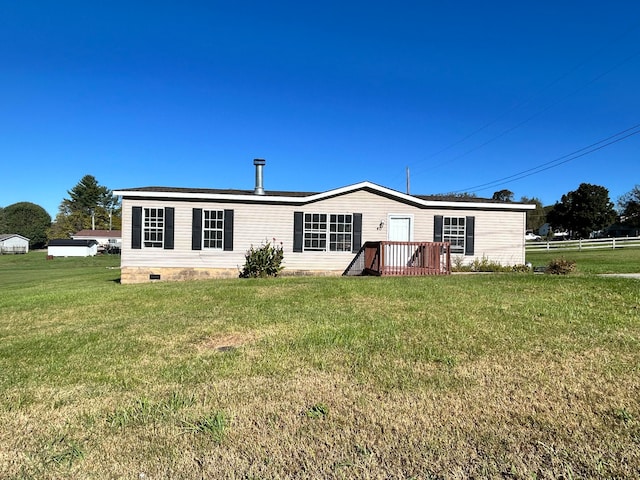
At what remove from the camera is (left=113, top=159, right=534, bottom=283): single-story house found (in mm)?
13164

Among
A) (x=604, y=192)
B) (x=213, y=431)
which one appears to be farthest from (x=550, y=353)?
(x=604, y=192)

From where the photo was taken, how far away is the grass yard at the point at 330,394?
239cm

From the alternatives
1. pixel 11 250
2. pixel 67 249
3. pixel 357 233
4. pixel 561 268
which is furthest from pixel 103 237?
pixel 561 268

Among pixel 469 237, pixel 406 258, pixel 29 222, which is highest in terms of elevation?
pixel 29 222

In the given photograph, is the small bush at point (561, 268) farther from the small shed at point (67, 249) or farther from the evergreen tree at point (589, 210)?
the evergreen tree at point (589, 210)

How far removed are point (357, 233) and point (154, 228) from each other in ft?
22.3

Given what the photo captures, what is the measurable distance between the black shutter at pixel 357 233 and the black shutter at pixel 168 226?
609 cm

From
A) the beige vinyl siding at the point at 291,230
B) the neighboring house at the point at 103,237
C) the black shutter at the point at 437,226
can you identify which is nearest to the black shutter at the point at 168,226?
the beige vinyl siding at the point at 291,230

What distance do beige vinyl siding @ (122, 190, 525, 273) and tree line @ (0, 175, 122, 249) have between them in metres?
67.7

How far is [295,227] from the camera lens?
13.7 m

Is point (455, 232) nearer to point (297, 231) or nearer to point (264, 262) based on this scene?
point (297, 231)

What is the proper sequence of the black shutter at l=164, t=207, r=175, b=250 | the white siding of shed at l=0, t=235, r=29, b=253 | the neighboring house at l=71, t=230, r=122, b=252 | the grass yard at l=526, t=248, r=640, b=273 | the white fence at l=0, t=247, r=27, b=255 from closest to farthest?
the black shutter at l=164, t=207, r=175, b=250
the grass yard at l=526, t=248, r=640, b=273
the white fence at l=0, t=247, r=27, b=255
the white siding of shed at l=0, t=235, r=29, b=253
the neighboring house at l=71, t=230, r=122, b=252

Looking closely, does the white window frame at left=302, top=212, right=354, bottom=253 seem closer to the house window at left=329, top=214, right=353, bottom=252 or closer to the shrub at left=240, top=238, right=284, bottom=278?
the house window at left=329, top=214, right=353, bottom=252

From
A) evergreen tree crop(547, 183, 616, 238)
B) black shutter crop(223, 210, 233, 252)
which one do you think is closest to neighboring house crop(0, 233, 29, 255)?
black shutter crop(223, 210, 233, 252)
